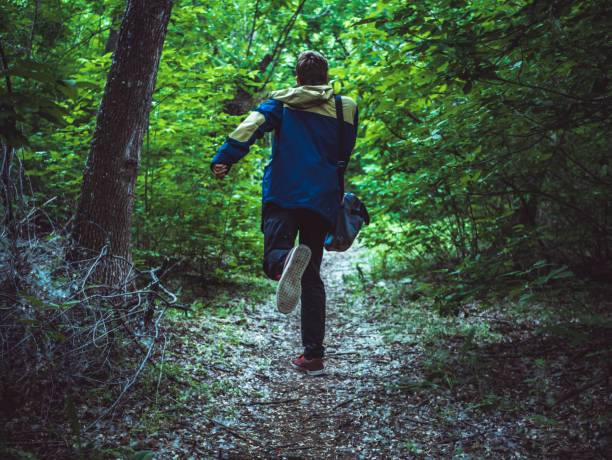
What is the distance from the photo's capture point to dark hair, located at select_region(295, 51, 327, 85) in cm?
344

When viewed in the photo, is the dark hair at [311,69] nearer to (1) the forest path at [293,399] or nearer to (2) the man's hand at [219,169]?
(2) the man's hand at [219,169]

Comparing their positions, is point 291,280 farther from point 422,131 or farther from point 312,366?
point 422,131

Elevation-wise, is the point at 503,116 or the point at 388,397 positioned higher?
the point at 503,116

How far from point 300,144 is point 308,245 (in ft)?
2.73

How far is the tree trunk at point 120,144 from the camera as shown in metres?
3.14

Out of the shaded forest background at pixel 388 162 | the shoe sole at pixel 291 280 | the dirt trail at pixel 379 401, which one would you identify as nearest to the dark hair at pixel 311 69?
the shaded forest background at pixel 388 162

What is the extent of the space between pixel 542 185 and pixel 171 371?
392 centimetres

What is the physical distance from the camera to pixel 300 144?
3.26 meters


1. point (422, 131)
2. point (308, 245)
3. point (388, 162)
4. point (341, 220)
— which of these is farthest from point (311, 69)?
point (388, 162)

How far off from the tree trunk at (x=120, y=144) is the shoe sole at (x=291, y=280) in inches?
47.3

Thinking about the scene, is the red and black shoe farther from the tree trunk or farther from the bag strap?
the tree trunk

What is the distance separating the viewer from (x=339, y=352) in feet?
13.9

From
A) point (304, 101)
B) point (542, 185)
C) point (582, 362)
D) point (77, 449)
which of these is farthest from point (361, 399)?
point (542, 185)

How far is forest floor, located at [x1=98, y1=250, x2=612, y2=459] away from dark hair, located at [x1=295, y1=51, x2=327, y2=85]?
2.48 meters
